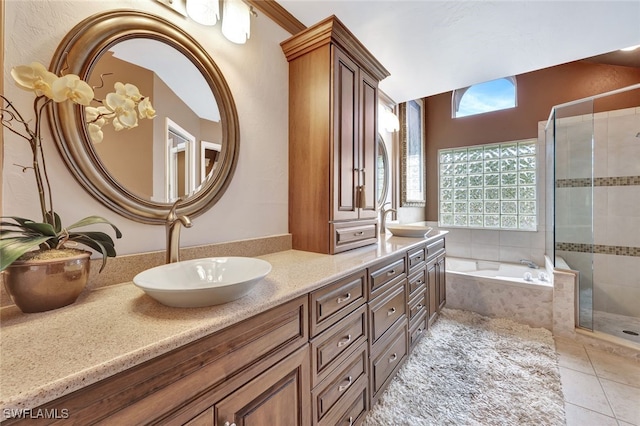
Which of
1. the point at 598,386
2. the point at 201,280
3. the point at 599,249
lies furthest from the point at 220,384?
the point at 599,249

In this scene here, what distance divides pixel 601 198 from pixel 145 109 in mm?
4047

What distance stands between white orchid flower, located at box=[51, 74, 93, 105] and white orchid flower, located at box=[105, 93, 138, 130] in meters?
0.16

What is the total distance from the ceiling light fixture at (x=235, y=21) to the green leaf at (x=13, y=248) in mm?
1189

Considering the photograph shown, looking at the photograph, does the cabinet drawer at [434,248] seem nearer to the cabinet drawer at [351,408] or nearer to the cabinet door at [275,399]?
the cabinet drawer at [351,408]

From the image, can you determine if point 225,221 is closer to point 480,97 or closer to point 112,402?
point 112,402

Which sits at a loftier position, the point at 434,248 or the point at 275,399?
the point at 434,248

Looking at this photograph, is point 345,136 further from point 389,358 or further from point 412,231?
point 389,358

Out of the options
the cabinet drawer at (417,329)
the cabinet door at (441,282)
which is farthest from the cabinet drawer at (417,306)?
the cabinet door at (441,282)

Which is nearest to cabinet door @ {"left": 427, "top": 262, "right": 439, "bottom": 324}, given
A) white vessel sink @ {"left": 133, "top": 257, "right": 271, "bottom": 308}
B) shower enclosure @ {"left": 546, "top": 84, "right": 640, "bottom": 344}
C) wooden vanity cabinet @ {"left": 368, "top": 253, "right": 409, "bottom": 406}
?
wooden vanity cabinet @ {"left": 368, "top": 253, "right": 409, "bottom": 406}

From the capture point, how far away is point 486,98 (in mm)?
3619

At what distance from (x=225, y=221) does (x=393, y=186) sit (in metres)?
2.29

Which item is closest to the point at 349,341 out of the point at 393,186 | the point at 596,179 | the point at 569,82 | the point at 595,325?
the point at 393,186

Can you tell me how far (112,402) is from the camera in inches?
19.2

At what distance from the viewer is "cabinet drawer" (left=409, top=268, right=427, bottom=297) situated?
1798mm
